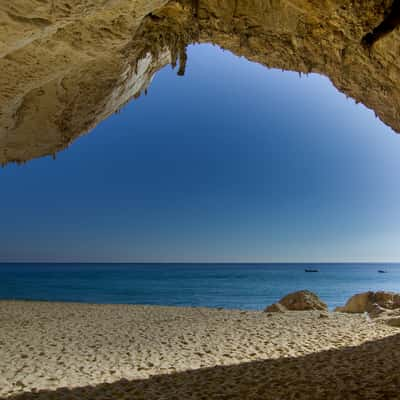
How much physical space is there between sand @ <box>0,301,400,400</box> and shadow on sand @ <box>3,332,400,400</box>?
11 millimetres

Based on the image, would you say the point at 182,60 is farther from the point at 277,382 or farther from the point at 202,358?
the point at 202,358

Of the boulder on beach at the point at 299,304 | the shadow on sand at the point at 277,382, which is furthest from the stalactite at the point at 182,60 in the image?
the boulder on beach at the point at 299,304

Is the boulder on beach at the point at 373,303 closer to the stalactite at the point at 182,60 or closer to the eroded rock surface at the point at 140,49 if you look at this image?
the eroded rock surface at the point at 140,49

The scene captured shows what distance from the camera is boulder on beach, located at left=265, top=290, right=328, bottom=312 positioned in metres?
11.0

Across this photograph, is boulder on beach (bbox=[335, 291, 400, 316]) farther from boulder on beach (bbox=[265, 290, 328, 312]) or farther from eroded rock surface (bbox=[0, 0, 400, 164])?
eroded rock surface (bbox=[0, 0, 400, 164])

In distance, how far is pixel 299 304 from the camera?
11.2 m

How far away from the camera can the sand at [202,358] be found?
375 centimetres

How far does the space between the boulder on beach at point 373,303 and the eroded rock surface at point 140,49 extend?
6846 mm

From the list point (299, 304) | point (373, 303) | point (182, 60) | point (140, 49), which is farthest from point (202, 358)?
point (373, 303)

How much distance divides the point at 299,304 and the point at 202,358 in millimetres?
6642

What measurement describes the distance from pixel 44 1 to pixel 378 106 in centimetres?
447

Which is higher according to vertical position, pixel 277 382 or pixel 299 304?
pixel 277 382

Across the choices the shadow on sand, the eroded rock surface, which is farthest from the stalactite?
the shadow on sand

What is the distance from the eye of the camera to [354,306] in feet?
35.6
